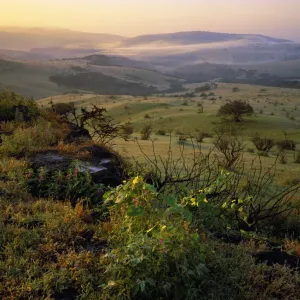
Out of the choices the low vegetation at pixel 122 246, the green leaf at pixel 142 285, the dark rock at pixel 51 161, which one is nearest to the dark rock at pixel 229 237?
the low vegetation at pixel 122 246

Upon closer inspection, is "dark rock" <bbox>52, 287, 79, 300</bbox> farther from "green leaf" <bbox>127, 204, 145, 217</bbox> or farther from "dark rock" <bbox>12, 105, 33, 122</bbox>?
"dark rock" <bbox>12, 105, 33, 122</bbox>

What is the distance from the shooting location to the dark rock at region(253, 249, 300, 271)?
3921 millimetres

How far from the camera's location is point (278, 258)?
403cm

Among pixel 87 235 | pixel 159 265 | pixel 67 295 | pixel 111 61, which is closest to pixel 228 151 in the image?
pixel 87 235

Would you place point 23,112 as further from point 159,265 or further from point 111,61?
point 111,61

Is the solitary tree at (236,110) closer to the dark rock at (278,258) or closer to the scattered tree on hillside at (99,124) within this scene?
the scattered tree on hillside at (99,124)

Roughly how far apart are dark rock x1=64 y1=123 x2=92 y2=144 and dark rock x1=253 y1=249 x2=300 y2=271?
505 centimetres

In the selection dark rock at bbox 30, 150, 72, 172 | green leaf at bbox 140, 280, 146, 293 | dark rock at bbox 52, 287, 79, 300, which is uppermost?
green leaf at bbox 140, 280, 146, 293

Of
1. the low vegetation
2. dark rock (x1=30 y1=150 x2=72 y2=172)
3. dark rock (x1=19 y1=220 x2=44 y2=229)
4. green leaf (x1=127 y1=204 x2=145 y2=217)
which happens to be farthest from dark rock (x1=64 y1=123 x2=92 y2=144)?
green leaf (x1=127 y1=204 x2=145 y2=217)

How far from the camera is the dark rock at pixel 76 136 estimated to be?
8.43 metres

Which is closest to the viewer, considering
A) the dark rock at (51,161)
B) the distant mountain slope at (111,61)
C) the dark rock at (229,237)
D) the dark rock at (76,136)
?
the dark rock at (229,237)

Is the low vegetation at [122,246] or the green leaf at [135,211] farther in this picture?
the green leaf at [135,211]

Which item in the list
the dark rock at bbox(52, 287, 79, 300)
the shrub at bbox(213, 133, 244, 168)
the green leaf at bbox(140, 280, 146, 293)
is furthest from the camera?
the shrub at bbox(213, 133, 244, 168)

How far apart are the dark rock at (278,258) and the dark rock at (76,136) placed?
505cm
